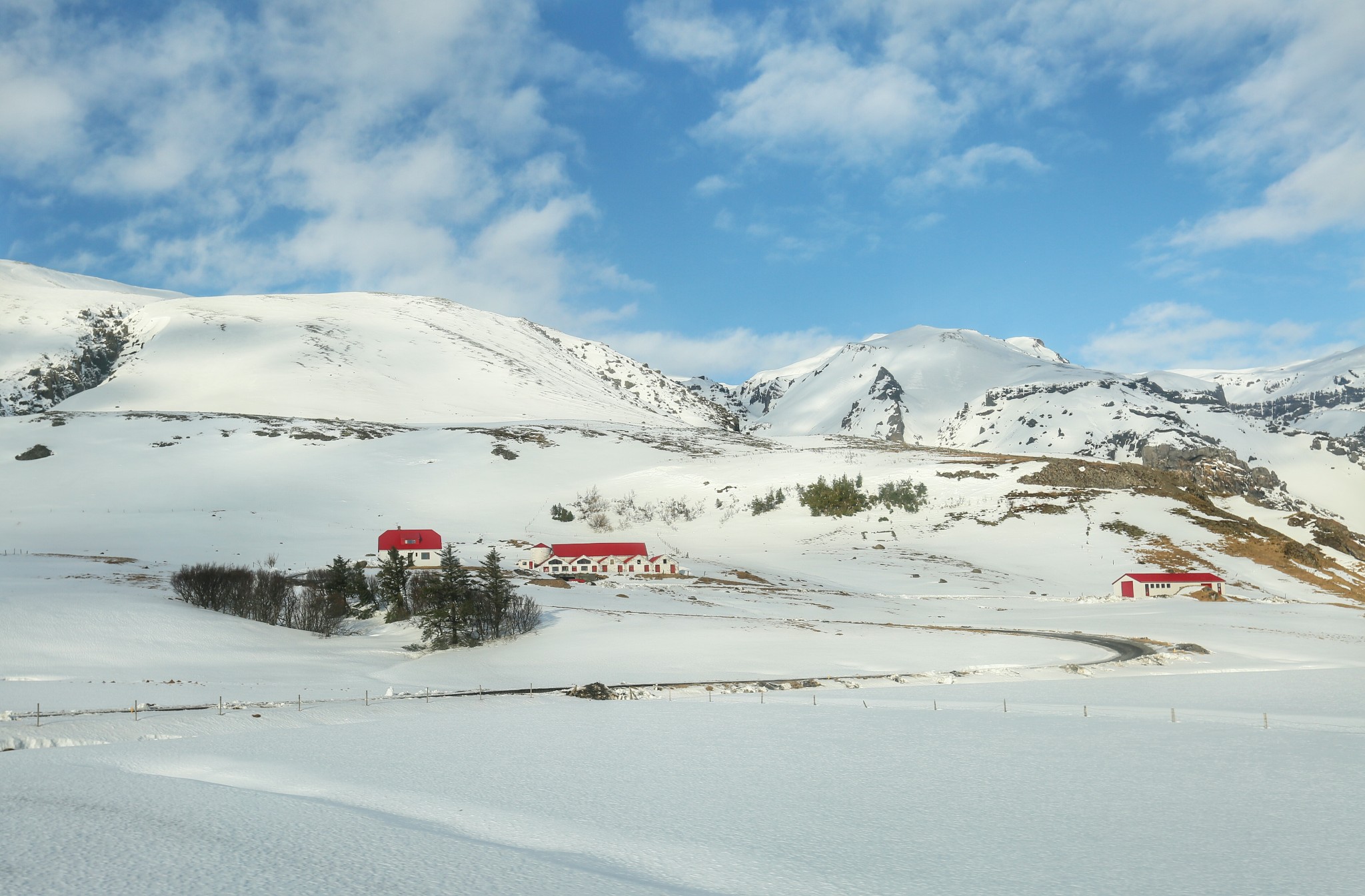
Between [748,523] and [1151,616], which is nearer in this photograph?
[1151,616]

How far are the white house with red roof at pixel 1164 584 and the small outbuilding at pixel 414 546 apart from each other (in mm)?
59431

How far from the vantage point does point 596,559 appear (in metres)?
82.7

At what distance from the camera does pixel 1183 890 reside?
385 inches

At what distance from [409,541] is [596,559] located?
654 inches

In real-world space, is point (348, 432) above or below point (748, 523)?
above

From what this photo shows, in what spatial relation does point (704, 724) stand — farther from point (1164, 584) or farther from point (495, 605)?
point (1164, 584)

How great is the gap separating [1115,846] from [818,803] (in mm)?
4323

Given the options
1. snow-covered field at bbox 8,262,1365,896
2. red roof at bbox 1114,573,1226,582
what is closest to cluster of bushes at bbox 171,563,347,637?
snow-covered field at bbox 8,262,1365,896

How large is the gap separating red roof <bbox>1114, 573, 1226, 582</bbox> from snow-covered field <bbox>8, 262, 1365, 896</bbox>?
12.8 ft

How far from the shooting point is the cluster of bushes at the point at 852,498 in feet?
356

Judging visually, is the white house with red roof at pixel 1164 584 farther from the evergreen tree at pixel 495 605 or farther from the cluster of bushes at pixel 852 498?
the evergreen tree at pixel 495 605

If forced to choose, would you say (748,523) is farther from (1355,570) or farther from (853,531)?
(1355,570)

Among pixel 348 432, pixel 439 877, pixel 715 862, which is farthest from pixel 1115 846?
pixel 348 432

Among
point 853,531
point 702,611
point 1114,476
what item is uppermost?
point 1114,476
